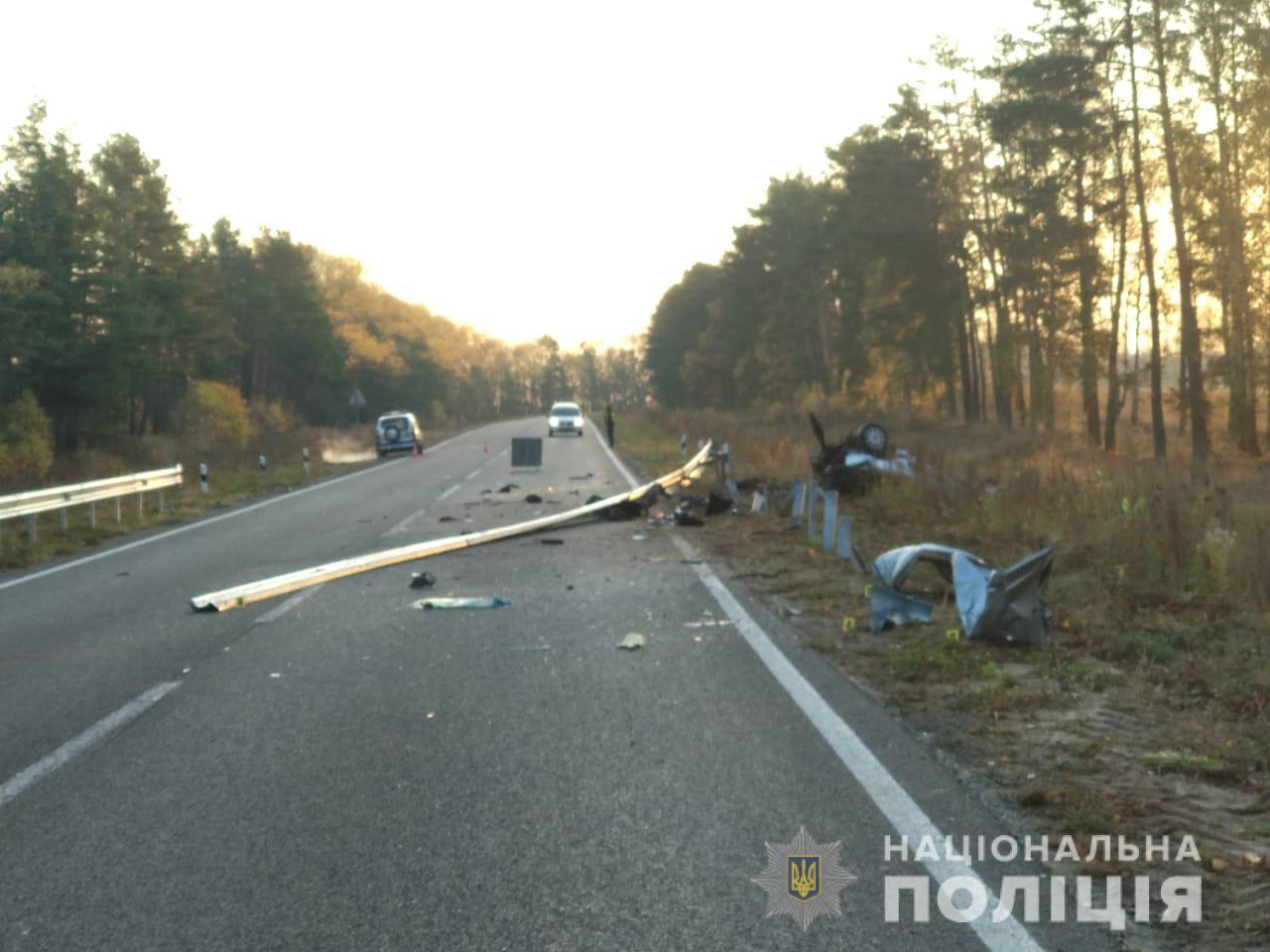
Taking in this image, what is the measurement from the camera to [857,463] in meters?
16.2

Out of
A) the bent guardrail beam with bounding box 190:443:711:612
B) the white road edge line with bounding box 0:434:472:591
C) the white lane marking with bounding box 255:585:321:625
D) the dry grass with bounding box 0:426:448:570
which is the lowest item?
the white lane marking with bounding box 255:585:321:625

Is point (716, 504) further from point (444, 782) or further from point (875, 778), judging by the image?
point (444, 782)

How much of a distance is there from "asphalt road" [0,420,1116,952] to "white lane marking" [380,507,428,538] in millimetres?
5452

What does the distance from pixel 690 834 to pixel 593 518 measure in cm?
1302

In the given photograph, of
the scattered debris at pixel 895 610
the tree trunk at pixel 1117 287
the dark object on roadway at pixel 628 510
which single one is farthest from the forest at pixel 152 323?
the tree trunk at pixel 1117 287

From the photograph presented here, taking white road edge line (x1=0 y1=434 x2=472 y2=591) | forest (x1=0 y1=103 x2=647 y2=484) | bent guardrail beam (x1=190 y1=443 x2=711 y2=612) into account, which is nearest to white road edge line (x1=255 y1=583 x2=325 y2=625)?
bent guardrail beam (x1=190 y1=443 x2=711 y2=612)

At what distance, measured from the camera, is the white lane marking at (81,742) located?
4852 mm

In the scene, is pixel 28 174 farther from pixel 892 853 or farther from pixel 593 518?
pixel 892 853

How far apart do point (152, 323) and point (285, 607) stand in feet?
143

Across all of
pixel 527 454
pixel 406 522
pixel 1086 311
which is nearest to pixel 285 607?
pixel 406 522

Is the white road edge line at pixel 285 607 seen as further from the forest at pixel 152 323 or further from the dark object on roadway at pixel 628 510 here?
the forest at pixel 152 323

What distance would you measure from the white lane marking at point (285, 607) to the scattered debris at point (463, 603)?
1.11 meters

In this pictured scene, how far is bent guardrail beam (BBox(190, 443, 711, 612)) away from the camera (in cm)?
981

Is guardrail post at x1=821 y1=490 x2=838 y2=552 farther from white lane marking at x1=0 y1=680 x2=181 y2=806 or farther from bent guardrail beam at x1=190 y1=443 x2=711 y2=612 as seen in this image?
white lane marking at x1=0 y1=680 x2=181 y2=806
